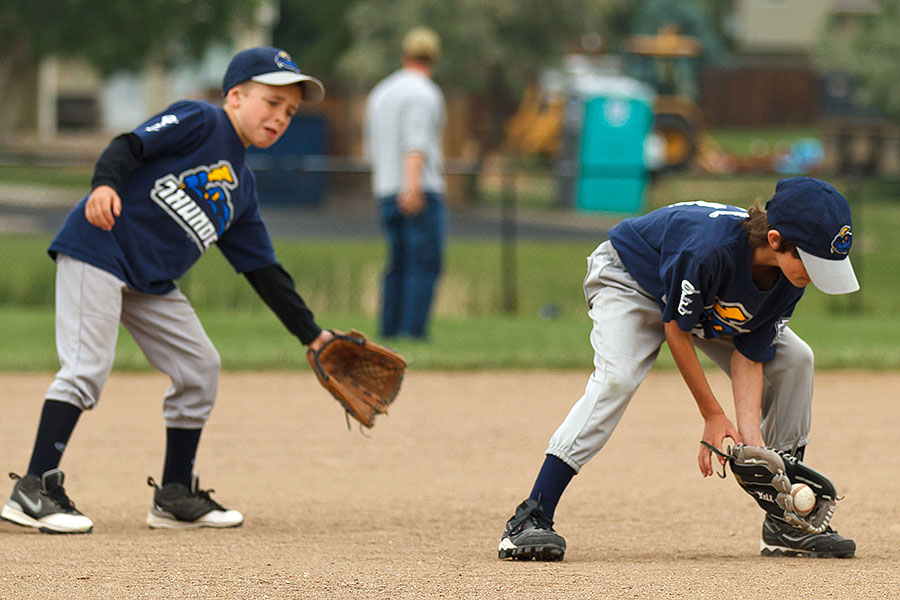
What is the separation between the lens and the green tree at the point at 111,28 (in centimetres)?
2292

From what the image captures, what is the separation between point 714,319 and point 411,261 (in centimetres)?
510

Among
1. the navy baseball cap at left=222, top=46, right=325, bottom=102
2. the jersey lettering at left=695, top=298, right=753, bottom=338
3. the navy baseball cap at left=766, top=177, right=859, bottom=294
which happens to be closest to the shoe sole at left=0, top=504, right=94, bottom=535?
the navy baseball cap at left=222, top=46, right=325, bottom=102

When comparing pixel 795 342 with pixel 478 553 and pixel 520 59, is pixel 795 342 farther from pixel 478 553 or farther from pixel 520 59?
pixel 520 59

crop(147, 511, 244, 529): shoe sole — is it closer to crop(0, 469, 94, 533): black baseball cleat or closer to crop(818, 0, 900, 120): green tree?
crop(0, 469, 94, 533): black baseball cleat

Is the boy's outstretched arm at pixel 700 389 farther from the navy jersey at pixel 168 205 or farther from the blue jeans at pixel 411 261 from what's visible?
the blue jeans at pixel 411 261

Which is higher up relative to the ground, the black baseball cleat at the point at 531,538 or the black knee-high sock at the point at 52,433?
the black knee-high sock at the point at 52,433

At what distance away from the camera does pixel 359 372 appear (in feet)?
17.0

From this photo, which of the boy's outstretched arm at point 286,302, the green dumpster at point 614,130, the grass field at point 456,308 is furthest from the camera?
the green dumpster at point 614,130

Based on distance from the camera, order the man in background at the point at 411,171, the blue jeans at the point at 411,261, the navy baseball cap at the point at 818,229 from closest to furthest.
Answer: the navy baseball cap at the point at 818,229
the man in background at the point at 411,171
the blue jeans at the point at 411,261

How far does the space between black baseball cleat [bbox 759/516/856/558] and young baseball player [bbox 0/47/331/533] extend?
1.85 m

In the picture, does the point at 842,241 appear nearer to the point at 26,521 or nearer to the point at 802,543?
the point at 802,543

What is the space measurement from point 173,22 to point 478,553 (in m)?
21.0

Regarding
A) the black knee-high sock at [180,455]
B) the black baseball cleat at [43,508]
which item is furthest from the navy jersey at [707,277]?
the black baseball cleat at [43,508]

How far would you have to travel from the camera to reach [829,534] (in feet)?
14.5
